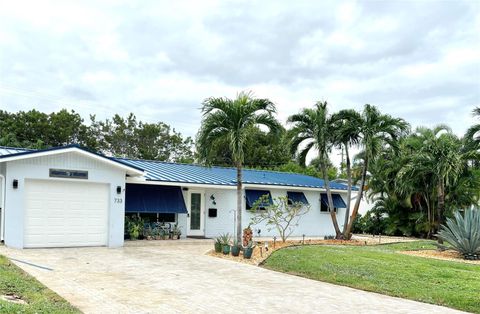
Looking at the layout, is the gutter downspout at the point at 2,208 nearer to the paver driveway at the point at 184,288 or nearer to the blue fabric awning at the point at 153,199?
the paver driveway at the point at 184,288

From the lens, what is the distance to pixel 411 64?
19062mm

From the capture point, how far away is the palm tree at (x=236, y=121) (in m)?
15.9

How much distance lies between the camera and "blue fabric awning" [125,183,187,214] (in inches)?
743

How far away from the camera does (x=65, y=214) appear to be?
15789 millimetres

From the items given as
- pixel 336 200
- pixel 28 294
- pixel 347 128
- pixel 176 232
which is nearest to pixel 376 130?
pixel 347 128

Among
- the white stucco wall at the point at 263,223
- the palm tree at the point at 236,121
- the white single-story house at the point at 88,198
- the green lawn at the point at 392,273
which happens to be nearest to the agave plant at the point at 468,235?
the green lawn at the point at 392,273

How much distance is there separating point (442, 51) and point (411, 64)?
5.37 feet

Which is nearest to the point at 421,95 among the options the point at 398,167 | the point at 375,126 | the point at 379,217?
the point at 398,167

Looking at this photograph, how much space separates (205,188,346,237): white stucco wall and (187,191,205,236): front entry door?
229 millimetres

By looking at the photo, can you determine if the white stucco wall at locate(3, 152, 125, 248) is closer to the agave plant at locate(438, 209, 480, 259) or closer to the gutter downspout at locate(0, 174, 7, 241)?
the gutter downspout at locate(0, 174, 7, 241)

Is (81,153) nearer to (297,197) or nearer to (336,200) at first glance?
(297,197)

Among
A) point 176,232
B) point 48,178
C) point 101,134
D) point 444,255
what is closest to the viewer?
point 48,178

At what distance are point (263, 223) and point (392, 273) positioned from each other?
1191 centimetres

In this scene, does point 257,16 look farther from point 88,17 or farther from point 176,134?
point 176,134
